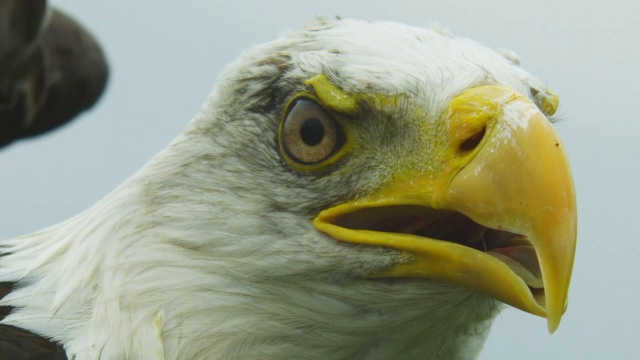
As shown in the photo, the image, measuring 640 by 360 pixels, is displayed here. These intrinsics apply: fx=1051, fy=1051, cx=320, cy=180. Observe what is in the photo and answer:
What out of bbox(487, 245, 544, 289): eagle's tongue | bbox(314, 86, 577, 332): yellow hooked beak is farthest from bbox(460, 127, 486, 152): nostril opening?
A: bbox(487, 245, 544, 289): eagle's tongue

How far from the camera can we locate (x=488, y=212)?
3436 millimetres

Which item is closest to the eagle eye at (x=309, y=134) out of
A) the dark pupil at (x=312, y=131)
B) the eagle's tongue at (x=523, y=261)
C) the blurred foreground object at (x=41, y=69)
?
the dark pupil at (x=312, y=131)

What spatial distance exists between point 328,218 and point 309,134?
35 centimetres

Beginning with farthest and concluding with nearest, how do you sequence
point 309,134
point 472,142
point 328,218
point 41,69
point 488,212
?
point 309,134
point 328,218
point 472,142
point 488,212
point 41,69

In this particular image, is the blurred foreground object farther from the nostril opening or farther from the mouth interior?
the nostril opening

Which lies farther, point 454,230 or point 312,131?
point 312,131

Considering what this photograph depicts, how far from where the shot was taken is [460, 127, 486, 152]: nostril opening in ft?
12.0

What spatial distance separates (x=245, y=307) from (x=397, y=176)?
797 mm

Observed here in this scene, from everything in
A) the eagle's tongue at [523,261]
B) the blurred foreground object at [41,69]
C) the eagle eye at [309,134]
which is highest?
the blurred foreground object at [41,69]

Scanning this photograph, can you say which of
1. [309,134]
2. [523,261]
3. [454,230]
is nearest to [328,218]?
[309,134]

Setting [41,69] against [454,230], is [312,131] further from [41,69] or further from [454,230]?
[41,69]

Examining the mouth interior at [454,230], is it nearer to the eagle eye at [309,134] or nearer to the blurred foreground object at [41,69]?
the eagle eye at [309,134]

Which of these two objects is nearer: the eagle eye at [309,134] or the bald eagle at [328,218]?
the bald eagle at [328,218]

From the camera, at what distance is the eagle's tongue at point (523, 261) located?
138 inches
